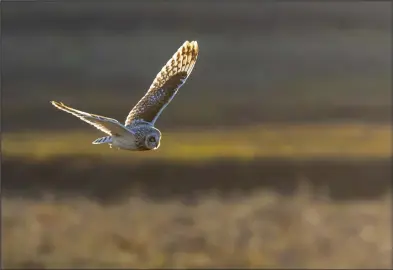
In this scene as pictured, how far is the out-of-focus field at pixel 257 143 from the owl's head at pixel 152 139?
656cm

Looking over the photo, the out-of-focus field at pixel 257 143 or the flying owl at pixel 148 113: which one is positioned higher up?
the out-of-focus field at pixel 257 143

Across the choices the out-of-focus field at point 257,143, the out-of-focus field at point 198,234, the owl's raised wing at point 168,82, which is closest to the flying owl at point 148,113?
the owl's raised wing at point 168,82

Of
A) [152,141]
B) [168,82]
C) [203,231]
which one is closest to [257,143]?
[203,231]

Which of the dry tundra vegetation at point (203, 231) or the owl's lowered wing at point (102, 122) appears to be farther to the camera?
the dry tundra vegetation at point (203, 231)

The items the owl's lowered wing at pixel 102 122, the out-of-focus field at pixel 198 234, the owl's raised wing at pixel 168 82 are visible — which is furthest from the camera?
the out-of-focus field at pixel 198 234

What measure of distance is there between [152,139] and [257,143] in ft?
23.1

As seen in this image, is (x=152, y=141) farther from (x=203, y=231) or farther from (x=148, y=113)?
(x=203, y=231)

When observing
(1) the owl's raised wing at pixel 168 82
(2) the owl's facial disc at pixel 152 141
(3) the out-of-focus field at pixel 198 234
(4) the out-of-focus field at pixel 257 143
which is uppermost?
(4) the out-of-focus field at pixel 257 143

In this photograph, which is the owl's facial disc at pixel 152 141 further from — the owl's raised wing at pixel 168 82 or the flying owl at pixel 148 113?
the owl's raised wing at pixel 168 82

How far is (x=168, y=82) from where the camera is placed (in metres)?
1.77

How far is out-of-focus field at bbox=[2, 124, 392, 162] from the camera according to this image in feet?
26.5

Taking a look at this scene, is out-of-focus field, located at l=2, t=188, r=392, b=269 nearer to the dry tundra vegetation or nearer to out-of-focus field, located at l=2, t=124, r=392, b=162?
the dry tundra vegetation

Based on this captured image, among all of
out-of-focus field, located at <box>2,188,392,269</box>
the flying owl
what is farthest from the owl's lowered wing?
out-of-focus field, located at <box>2,188,392,269</box>

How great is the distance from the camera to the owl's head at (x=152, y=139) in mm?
1261
